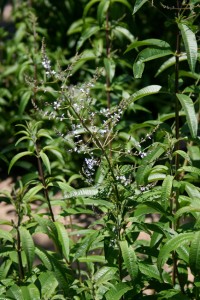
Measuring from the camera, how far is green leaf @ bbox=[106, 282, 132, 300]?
8.45 feet

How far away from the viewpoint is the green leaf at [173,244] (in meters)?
2.49

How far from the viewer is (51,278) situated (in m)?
2.73

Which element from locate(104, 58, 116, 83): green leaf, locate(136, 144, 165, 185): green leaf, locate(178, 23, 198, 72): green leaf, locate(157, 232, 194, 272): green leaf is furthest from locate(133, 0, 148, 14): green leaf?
locate(104, 58, 116, 83): green leaf

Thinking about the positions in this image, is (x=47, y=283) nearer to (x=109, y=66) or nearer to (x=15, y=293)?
(x=15, y=293)

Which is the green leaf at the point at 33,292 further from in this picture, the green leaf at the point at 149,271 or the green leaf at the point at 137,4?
the green leaf at the point at 137,4

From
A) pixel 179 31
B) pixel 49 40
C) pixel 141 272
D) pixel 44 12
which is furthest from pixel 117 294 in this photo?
pixel 44 12

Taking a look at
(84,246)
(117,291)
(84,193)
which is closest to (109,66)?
(84,193)

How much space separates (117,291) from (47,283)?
336 mm

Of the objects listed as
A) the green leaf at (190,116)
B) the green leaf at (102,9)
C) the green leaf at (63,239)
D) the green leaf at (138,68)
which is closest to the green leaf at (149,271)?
the green leaf at (63,239)

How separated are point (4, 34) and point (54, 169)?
1824 mm

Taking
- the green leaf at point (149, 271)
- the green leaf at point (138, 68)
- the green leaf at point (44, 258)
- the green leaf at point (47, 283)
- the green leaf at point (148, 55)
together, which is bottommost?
the green leaf at point (149, 271)

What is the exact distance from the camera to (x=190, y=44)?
2.65 m

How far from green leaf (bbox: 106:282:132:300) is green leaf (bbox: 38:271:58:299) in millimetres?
275

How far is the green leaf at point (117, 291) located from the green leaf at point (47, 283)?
275 millimetres
